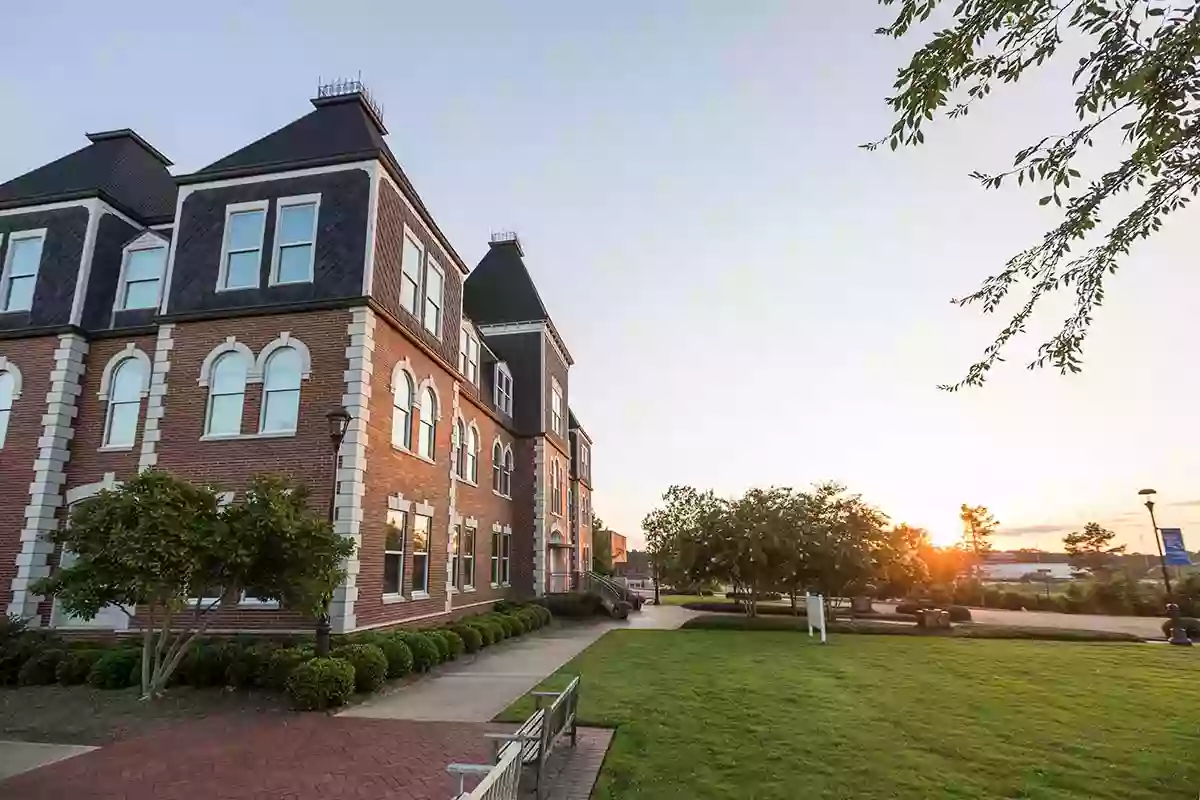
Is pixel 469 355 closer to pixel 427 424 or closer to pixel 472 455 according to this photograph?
pixel 472 455

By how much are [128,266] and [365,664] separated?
12.7 metres

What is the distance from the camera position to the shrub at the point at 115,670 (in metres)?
11.4

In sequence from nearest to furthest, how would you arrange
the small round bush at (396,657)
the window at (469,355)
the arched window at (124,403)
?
the small round bush at (396,657)
the arched window at (124,403)
the window at (469,355)

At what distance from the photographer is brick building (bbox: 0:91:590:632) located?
14109mm

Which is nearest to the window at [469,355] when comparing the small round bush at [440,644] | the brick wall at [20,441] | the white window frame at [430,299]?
the white window frame at [430,299]

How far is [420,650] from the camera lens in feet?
44.7

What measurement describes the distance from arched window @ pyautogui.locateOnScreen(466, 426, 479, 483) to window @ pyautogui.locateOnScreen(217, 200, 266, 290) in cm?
882

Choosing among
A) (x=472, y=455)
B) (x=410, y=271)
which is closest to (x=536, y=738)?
(x=410, y=271)

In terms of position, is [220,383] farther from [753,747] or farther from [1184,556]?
[1184,556]

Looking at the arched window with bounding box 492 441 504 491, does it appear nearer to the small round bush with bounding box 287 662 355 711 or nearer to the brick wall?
the brick wall

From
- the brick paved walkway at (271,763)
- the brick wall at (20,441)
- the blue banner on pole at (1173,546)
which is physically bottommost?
the brick paved walkway at (271,763)

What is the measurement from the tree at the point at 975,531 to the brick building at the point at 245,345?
63.5 m

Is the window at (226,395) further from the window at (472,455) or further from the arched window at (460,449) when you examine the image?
the window at (472,455)

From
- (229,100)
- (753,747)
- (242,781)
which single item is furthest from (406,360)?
(753,747)
